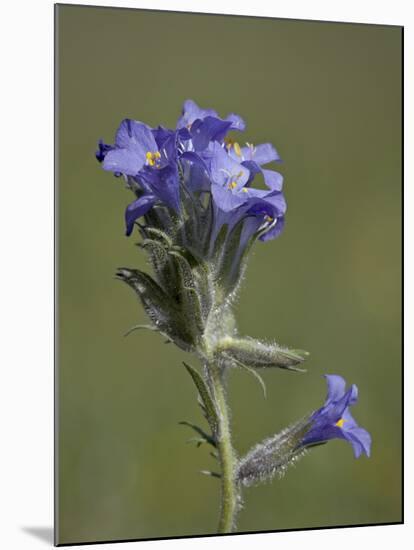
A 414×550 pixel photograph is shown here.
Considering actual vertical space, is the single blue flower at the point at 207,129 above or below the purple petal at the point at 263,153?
above

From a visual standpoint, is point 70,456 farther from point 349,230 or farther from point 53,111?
point 349,230

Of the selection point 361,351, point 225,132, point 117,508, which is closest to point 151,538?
point 117,508

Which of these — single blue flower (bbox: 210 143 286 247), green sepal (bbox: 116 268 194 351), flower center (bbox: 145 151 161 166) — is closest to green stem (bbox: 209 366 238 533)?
green sepal (bbox: 116 268 194 351)

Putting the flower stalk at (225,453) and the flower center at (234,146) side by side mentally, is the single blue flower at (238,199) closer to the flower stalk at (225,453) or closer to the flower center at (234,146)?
the flower center at (234,146)

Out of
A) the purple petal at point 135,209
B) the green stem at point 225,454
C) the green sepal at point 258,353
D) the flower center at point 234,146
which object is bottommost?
the green stem at point 225,454

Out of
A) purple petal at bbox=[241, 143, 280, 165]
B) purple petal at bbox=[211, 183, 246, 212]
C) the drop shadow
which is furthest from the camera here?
the drop shadow

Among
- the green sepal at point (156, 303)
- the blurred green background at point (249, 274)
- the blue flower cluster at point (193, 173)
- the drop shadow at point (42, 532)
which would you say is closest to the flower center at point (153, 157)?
the blue flower cluster at point (193, 173)

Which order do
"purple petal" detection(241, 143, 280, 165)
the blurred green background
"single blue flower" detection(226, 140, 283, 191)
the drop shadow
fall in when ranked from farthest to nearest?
1. the blurred green background
2. the drop shadow
3. "purple petal" detection(241, 143, 280, 165)
4. "single blue flower" detection(226, 140, 283, 191)

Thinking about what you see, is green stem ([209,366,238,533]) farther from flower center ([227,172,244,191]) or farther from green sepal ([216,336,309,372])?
flower center ([227,172,244,191])
